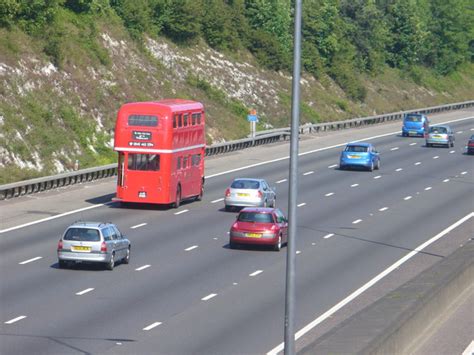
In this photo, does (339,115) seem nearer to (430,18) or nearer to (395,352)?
(430,18)

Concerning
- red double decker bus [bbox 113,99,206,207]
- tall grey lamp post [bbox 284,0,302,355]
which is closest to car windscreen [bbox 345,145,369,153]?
red double decker bus [bbox 113,99,206,207]

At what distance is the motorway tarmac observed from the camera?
29.5m

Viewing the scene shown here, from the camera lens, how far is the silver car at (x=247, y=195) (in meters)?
53.7

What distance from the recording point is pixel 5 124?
214 feet

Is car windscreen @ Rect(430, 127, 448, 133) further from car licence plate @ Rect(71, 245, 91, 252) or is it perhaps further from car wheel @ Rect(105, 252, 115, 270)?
car licence plate @ Rect(71, 245, 91, 252)

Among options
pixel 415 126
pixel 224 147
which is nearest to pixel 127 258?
pixel 224 147

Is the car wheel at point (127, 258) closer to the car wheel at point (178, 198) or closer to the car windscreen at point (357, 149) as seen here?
the car wheel at point (178, 198)

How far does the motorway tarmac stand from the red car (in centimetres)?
58

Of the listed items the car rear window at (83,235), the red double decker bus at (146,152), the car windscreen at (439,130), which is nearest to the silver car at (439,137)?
the car windscreen at (439,130)

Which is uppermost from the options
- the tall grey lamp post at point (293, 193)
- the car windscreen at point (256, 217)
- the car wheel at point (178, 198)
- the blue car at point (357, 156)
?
Result: the tall grey lamp post at point (293, 193)

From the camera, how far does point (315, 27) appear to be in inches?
4683

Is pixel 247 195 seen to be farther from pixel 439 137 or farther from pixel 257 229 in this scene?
pixel 439 137

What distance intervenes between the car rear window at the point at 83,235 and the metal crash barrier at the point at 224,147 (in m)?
17.6

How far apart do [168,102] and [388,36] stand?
8604 centimetres
